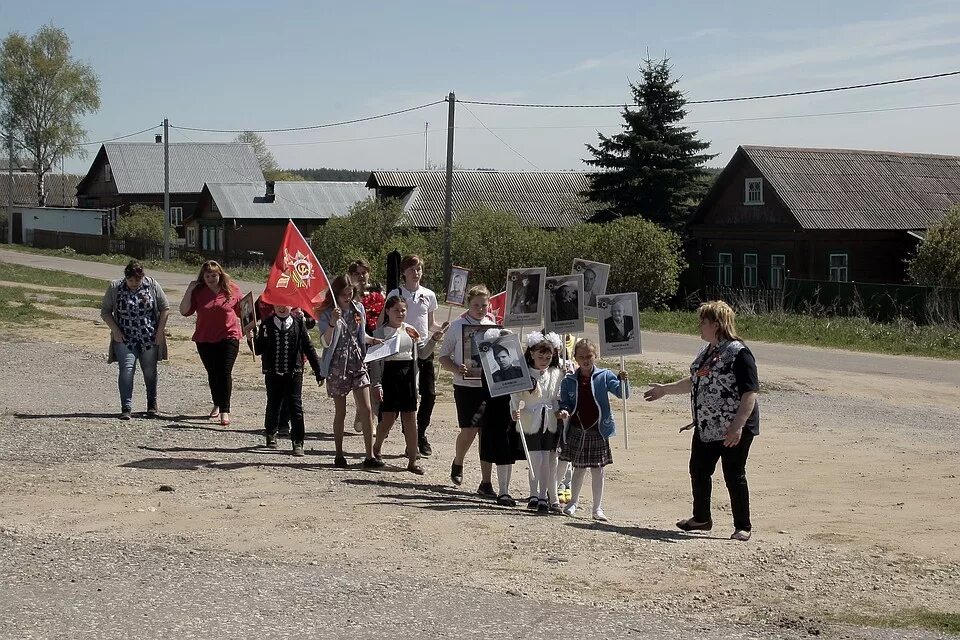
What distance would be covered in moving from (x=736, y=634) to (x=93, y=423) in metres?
8.45

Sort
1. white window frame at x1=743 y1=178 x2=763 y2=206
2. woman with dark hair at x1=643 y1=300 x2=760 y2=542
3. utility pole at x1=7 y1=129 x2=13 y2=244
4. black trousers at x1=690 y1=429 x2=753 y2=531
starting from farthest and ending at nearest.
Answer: utility pole at x1=7 y1=129 x2=13 y2=244 < white window frame at x1=743 y1=178 x2=763 y2=206 < black trousers at x1=690 y1=429 x2=753 y2=531 < woman with dark hair at x1=643 y1=300 x2=760 y2=542

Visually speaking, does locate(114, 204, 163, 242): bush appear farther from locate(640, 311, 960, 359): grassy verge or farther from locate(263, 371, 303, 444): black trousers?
locate(263, 371, 303, 444): black trousers

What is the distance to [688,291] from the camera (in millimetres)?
42125

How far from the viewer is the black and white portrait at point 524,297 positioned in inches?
424

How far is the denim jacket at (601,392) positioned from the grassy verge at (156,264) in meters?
38.8

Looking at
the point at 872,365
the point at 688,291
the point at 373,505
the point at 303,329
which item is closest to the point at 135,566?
the point at 373,505

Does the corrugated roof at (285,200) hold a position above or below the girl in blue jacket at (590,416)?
above

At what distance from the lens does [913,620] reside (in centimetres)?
626

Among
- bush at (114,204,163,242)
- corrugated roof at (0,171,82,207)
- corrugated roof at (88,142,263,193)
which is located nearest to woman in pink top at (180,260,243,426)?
bush at (114,204,163,242)

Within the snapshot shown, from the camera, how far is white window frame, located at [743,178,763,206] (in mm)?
40656

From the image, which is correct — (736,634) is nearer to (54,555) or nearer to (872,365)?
(54,555)

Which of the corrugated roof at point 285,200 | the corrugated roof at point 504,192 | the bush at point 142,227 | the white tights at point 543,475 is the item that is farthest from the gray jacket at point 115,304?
the bush at point 142,227

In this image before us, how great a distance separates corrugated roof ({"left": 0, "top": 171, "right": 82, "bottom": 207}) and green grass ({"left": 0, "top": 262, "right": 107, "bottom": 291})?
166 ft

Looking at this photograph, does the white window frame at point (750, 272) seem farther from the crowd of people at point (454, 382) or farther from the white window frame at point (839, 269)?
the crowd of people at point (454, 382)
